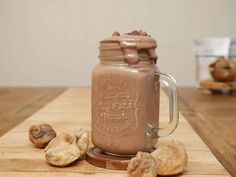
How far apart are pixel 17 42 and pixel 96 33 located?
0.53 m

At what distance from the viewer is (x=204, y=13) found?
242 cm

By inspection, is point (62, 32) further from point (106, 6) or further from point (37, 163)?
point (37, 163)

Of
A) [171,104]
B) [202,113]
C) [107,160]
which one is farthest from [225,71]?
[107,160]

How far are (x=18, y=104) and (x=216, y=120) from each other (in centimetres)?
69

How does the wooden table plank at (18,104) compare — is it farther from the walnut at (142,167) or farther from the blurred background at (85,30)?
the blurred background at (85,30)

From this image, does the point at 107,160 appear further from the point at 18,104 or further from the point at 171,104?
the point at 18,104

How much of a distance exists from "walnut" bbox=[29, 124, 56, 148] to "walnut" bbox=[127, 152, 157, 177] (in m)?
0.24

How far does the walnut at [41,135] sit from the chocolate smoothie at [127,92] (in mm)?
139

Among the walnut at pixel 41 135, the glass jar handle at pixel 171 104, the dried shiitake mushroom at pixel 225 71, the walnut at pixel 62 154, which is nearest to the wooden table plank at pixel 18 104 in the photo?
the walnut at pixel 41 135

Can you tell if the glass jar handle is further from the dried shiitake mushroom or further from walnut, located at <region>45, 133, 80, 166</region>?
the dried shiitake mushroom

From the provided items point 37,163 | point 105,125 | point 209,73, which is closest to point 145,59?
point 105,125

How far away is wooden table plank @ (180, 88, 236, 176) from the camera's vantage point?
73 cm

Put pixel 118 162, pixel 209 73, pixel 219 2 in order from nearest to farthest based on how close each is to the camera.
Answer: pixel 118 162, pixel 209 73, pixel 219 2

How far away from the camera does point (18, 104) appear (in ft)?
4.45
